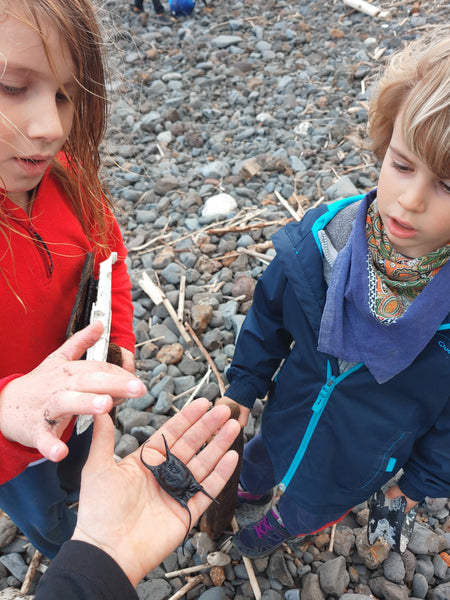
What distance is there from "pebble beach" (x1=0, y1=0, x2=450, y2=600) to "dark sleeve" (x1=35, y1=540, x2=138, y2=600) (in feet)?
4.49

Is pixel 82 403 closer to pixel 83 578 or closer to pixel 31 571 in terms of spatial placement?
pixel 83 578

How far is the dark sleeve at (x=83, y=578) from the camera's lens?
147 cm

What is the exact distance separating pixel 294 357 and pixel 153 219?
10.3 feet

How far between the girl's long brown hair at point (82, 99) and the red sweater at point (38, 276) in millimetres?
77

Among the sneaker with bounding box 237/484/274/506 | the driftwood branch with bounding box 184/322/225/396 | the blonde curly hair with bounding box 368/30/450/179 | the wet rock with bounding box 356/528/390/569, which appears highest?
the blonde curly hair with bounding box 368/30/450/179

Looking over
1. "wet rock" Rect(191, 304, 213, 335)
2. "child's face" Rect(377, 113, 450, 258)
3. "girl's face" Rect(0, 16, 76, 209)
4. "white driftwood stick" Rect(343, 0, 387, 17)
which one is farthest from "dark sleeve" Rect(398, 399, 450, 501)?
"white driftwood stick" Rect(343, 0, 387, 17)

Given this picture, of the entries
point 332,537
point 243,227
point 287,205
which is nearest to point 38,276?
point 332,537

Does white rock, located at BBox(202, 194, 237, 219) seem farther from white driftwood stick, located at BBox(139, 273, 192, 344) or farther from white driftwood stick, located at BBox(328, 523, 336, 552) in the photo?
white driftwood stick, located at BBox(328, 523, 336, 552)

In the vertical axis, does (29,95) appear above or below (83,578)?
above

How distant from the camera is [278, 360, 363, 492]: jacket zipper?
2091 mm

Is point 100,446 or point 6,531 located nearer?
point 100,446

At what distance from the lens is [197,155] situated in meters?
5.89

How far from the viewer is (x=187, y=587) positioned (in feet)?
8.97

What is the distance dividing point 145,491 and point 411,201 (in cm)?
148
